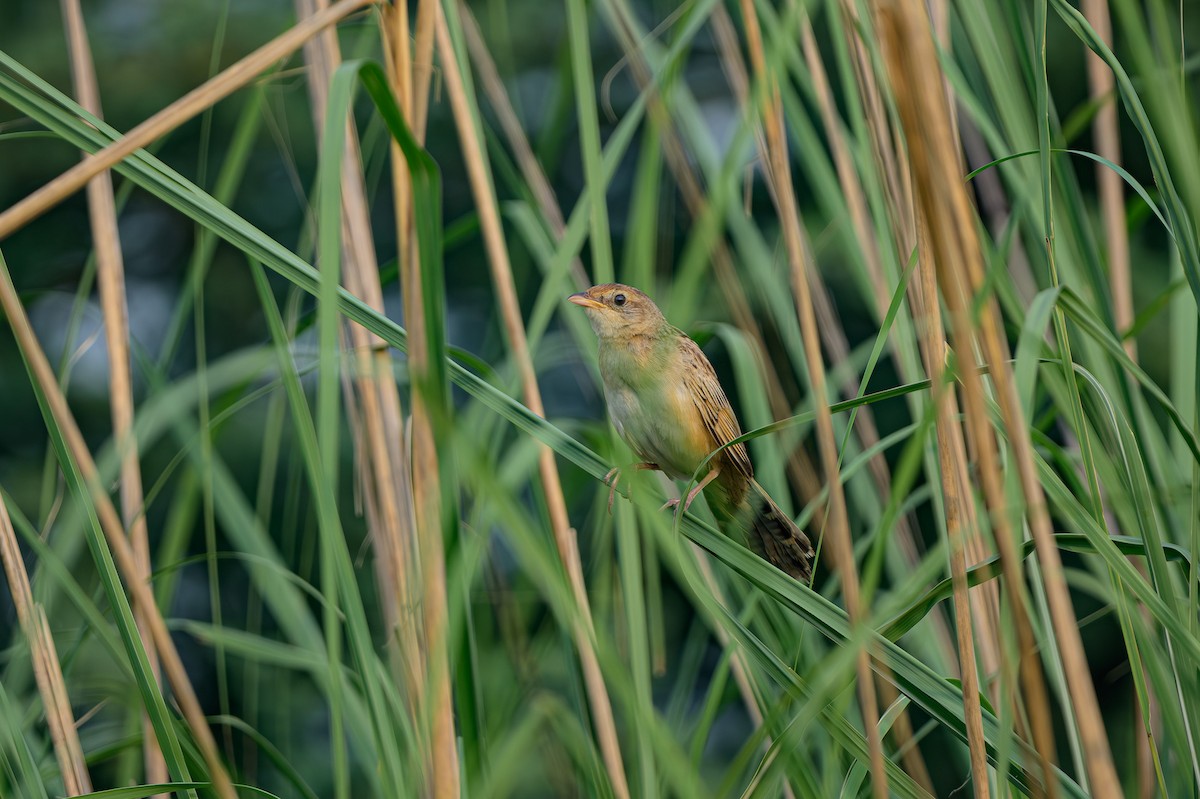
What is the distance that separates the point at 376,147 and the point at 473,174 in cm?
68

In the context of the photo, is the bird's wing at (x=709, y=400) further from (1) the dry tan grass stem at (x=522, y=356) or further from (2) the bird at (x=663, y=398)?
(1) the dry tan grass stem at (x=522, y=356)

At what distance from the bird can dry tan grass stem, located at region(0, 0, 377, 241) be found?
5.18 feet

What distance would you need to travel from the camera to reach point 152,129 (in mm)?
1115

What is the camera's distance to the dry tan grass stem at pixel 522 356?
1.75m

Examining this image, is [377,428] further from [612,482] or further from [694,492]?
[694,492]

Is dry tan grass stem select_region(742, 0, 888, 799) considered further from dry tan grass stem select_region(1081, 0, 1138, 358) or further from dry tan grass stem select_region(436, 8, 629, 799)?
dry tan grass stem select_region(1081, 0, 1138, 358)

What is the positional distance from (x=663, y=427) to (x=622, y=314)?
1.16 ft

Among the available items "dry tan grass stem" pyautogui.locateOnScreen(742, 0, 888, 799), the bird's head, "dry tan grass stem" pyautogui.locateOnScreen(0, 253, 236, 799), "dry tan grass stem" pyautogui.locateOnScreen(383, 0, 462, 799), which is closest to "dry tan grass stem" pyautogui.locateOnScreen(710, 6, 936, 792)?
"dry tan grass stem" pyautogui.locateOnScreen(742, 0, 888, 799)

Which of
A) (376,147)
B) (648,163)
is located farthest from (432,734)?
(376,147)

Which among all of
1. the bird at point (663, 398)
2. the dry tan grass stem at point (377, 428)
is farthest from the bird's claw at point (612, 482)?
the bird at point (663, 398)

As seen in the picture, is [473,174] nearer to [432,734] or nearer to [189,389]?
[189,389]

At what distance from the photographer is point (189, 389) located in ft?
6.16

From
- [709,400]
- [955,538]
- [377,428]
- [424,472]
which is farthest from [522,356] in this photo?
[709,400]

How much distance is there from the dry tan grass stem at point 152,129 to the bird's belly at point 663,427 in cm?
182
